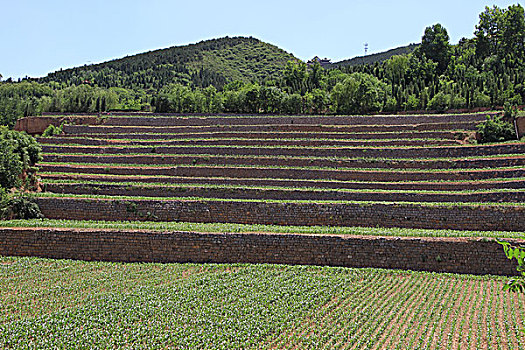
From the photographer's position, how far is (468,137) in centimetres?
3431

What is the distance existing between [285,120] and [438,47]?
2646cm

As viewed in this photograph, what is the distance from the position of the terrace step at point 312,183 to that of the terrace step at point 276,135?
8.22 m

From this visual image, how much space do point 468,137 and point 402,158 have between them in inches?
250

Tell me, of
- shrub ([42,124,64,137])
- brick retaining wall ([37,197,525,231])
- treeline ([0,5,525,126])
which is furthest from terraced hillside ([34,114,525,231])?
treeline ([0,5,525,126])

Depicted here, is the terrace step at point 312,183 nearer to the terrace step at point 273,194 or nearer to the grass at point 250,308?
the terrace step at point 273,194

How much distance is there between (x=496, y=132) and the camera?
108ft

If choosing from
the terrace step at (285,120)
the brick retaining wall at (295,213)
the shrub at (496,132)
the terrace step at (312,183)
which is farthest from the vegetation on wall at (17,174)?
the shrub at (496,132)

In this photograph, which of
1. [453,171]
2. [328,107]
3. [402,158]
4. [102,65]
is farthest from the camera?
[102,65]

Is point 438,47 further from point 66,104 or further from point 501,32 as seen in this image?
point 66,104

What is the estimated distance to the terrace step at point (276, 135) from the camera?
35.0 meters

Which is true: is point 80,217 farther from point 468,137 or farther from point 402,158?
point 468,137

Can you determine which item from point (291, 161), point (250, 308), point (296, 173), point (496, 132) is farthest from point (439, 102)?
point (250, 308)

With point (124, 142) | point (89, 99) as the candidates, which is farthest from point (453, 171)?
point (89, 99)

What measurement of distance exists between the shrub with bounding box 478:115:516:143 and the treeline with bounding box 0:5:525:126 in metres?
7.99
